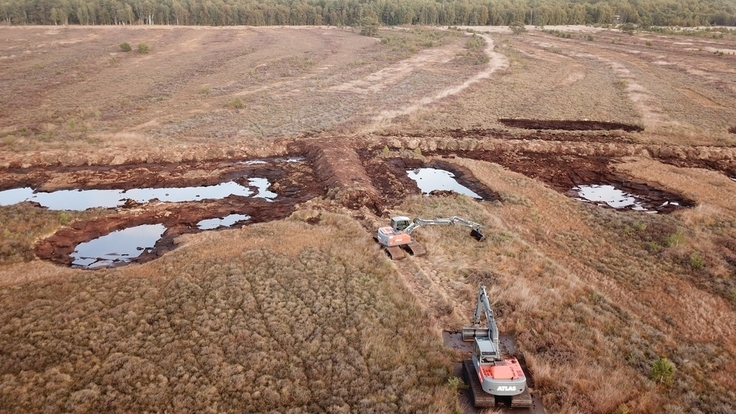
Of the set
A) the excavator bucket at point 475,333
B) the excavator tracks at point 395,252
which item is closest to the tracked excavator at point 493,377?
the excavator bucket at point 475,333

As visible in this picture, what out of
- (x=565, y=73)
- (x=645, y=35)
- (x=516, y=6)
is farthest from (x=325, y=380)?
(x=516, y=6)

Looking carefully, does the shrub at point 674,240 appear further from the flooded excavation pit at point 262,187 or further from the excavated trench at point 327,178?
the flooded excavation pit at point 262,187

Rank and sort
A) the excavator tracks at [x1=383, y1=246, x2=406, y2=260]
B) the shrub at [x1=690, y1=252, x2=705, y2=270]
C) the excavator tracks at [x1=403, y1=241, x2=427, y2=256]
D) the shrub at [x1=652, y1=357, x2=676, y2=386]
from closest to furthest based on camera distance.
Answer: the shrub at [x1=652, y1=357, x2=676, y2=386] < the excavator tracks at [x1=383, y1=246, x2=406, y2=260] < the shrub at [x1=690, y1=252, x2=705, y2=270] < the excavator tracks at [x1=403, y1=241, x2=427, y2=256]

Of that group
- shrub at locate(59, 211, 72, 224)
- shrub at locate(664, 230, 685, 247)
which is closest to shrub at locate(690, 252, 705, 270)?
shrub at locate(664, 230, 685, 247)

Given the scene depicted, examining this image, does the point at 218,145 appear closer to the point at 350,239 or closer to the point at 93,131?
the point at 93,131

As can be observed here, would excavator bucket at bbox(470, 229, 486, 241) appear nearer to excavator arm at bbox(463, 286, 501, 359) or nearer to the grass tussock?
the grass tussock

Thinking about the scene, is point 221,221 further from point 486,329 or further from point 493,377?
point 493,377

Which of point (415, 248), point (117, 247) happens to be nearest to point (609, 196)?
point (415, 248)
